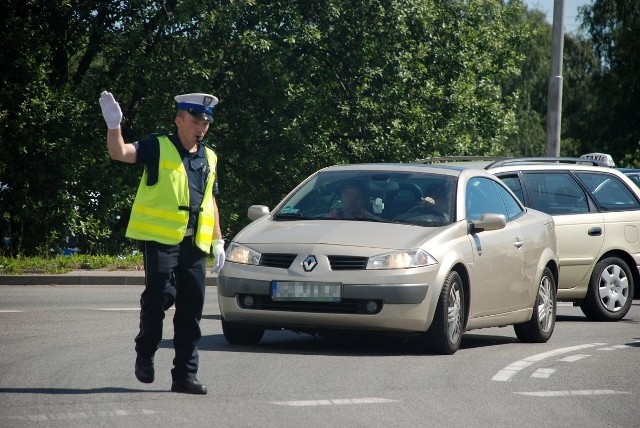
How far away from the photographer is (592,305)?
15836mm

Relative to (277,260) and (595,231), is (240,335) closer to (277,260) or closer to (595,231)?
(277,260)

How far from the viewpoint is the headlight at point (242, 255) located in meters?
11.1

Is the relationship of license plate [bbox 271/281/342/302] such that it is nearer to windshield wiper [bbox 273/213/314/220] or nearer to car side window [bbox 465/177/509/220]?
windshield wiper [bbox 273/213/314/220]

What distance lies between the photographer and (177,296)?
28.5ft

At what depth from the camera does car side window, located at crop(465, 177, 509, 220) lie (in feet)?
40.0

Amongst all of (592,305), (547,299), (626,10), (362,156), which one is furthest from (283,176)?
(626,10)

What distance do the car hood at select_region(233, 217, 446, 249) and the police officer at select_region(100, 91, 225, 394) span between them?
2.42 m

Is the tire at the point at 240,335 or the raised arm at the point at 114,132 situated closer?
the raised arm at the point at 114,132

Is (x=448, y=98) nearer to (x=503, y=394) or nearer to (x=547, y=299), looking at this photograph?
(x=547, y=299)

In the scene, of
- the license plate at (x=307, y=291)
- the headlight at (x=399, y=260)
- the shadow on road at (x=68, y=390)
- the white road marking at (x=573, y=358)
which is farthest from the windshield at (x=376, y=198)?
the shadow on road at (x=68, y=390)

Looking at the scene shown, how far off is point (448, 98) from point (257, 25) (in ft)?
21.9

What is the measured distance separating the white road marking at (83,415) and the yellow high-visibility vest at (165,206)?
1.22m

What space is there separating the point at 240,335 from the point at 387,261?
4.81ft

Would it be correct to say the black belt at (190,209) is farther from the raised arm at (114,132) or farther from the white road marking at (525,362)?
the white road marking at (525,362)
